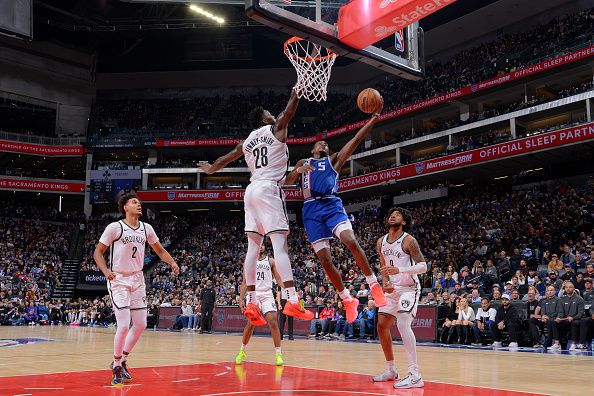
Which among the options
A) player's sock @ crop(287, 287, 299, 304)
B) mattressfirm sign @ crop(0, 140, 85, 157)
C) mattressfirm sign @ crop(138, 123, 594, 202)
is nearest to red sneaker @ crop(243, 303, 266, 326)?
player's sock @ crop(287, 287, 299, 304)

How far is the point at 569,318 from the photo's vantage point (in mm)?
12734

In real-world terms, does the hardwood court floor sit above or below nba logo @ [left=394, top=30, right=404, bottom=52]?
below

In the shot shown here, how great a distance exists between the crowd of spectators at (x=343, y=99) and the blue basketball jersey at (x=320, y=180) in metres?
23.4

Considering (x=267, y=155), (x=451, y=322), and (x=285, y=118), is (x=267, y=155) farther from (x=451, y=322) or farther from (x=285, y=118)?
(x=451, y=322)

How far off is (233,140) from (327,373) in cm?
3256

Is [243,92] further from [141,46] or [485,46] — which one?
[485,46]

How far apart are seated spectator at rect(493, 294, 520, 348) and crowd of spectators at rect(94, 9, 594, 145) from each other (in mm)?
16213

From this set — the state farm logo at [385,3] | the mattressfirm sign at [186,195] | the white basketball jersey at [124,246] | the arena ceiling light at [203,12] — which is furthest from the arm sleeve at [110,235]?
the mattressfirm sign at [186,195]

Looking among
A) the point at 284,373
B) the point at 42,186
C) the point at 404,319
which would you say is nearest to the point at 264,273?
the point at 284,373

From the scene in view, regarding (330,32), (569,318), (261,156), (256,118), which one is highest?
(330,32)

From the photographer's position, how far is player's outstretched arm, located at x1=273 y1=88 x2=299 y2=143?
6.04 meters

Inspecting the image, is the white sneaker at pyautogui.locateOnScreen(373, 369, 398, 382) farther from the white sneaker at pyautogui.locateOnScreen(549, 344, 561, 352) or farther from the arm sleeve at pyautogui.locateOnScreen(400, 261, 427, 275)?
the white sneaker at pyautogui.locateOnScreen(549, 344, 561, 352)

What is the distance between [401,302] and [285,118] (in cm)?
262

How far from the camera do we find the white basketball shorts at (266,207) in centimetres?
629
